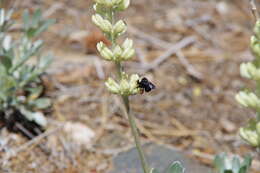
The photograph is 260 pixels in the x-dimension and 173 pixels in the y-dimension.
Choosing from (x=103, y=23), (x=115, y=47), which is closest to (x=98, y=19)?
(x=103, y=23)

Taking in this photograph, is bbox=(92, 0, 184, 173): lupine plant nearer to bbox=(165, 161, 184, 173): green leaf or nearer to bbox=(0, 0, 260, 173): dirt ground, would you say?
bbox=(165, 161, 184, 173): green leaf

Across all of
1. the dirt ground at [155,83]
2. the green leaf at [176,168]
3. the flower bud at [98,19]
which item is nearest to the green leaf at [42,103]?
the dirt ground at [155,83]

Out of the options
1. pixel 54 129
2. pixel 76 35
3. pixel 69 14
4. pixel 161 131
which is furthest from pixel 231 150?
pixel 69 14

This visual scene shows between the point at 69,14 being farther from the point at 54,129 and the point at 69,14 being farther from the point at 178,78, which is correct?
the point at 54,129

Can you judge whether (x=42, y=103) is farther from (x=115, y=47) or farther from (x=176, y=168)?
(x=115, y=47)

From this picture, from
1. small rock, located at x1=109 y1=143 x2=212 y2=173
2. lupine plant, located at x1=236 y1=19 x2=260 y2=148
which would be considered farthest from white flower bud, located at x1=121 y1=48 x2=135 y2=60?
small rock, located at x1=109 y1=143 x2=212 y2=173
